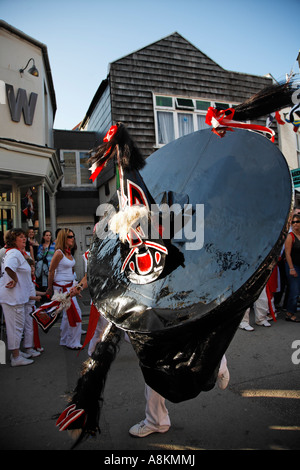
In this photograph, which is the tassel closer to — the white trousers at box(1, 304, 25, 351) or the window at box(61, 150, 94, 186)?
the white trousers at box(1, 304, 25, 351)

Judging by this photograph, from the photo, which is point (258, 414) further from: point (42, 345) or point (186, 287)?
point (42, 345)

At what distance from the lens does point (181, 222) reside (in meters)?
1.81

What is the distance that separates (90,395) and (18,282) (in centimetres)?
254

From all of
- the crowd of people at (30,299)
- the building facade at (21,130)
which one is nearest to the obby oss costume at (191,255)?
the crowd of people at (30,299)

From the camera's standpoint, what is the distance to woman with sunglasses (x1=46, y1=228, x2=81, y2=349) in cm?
440

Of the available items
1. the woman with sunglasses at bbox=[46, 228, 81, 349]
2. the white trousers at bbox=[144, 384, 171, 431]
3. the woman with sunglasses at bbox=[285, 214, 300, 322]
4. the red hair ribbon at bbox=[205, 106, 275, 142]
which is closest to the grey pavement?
the white trousers at bbox=[144, 384, 171, 431]

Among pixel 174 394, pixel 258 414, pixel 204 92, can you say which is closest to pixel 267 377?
pixel 258 414

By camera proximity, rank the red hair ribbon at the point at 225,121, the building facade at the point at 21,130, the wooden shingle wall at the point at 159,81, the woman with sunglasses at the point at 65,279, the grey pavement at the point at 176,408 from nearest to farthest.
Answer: the red hair ribbon at the point at 225,121 → the grey pavement at the point at 176,408 → the woman with sunglasses at the point at 65,279 → the building facade at the point at 21,130 → the wooden shingle wall at the point at 159,81

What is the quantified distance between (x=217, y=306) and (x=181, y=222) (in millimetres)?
628

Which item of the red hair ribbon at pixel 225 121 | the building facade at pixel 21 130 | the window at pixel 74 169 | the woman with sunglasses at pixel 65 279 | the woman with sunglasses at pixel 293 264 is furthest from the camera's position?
the window at pixel 74 169

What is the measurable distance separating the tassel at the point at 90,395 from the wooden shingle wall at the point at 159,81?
326 inches

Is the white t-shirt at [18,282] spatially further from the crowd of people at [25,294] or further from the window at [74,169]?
the window at [74,169]

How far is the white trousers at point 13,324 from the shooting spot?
3.89 metres

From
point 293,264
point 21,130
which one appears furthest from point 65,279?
point 21,130
